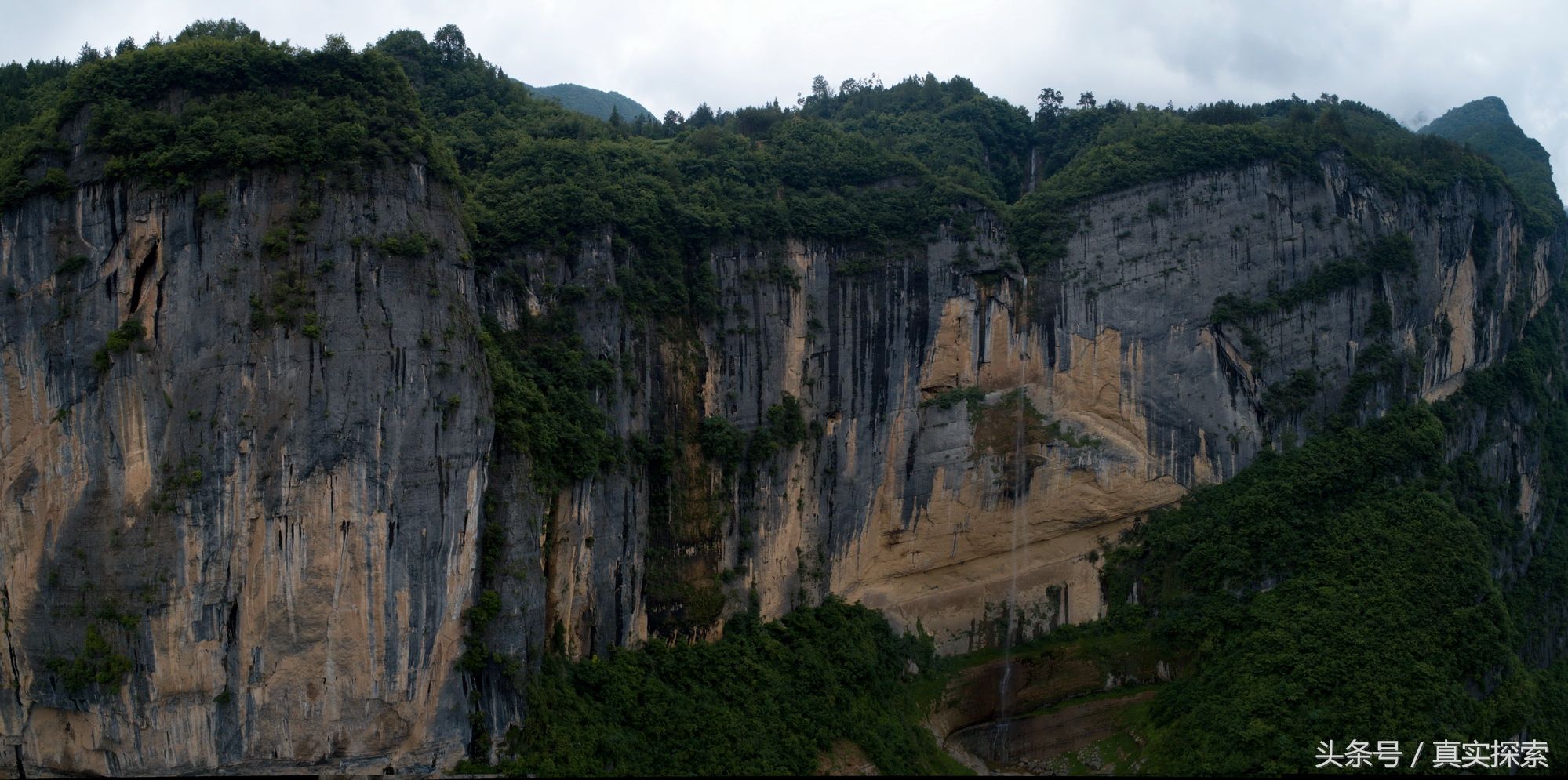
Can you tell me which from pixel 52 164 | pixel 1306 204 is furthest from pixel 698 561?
pixel 1306 204

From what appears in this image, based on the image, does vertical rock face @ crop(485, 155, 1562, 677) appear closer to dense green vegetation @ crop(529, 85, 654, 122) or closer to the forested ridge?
the forested ridge

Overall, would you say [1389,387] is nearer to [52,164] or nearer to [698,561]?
[698,561]

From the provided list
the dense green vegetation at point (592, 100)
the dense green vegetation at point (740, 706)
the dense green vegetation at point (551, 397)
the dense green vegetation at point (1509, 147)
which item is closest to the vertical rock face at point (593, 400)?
the dense green vegetation at point (551, 397)

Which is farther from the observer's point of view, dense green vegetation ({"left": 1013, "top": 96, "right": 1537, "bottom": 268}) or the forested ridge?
dense green vegetation ({"left": 1013, "top": 96, "right": 1537, "bottom": 268})

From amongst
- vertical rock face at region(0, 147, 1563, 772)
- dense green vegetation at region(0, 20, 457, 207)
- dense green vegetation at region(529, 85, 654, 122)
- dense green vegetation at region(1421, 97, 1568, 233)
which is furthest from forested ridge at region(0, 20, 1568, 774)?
dense green vegetation at region(529, 85, 654, 122)

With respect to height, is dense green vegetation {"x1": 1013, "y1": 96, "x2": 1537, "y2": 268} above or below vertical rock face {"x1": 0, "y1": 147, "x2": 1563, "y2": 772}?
above

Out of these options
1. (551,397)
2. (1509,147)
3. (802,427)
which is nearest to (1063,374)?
(802,427)

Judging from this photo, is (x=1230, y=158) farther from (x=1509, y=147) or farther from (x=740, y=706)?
(x=1509, y=147)

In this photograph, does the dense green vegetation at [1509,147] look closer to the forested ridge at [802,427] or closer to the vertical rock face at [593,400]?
the forested ridge at [802,427]
